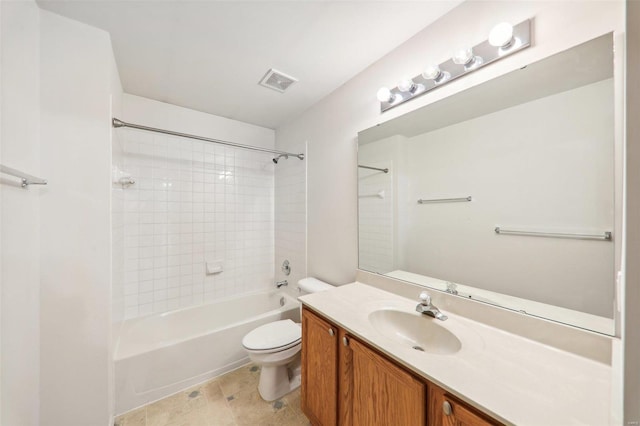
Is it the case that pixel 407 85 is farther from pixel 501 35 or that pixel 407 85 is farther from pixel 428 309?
pixel 428 309

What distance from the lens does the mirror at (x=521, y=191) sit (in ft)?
2.69

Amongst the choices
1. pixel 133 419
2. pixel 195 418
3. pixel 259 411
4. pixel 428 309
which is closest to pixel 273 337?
pixel 259 411

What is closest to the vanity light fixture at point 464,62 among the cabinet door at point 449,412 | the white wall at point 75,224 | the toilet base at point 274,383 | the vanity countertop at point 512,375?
the vanity countertop at point 512,375

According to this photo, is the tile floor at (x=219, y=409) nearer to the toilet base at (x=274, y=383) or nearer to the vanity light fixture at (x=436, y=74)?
the toilet base at (x=274, y=383)

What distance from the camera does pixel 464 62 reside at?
44.4 inches

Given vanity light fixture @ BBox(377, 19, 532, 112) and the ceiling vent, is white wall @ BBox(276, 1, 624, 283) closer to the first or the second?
vanity light fixture @ BBox(377, 19, 532, 112)

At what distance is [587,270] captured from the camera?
0.84 m

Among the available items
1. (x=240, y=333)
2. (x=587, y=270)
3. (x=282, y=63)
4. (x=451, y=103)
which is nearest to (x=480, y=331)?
(x=587, y=270)

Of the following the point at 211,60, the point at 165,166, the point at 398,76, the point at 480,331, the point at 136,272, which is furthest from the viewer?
the point at 165,166

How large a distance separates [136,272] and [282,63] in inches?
87.9

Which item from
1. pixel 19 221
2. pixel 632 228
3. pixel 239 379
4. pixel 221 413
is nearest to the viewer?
pixel 632 228

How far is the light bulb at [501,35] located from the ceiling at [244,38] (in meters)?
0.33

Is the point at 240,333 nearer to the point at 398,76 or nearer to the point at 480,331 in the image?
the point at 480,331

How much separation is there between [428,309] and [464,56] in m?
1.26
